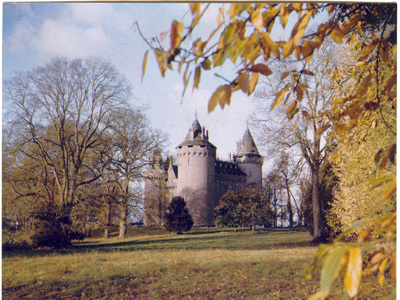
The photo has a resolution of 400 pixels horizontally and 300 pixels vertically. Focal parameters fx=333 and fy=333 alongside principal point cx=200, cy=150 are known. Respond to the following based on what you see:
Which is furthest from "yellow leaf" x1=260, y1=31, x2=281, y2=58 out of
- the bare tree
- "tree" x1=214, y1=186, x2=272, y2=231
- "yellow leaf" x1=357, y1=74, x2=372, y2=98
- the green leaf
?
"tree" x1=214, y1=186, x2=272, y2=231

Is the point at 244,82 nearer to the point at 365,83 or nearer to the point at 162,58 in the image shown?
the point at 162,58

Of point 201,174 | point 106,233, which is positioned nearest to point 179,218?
point 201,174

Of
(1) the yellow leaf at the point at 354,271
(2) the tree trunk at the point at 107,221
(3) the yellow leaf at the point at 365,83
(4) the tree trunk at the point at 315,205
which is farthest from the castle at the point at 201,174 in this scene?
→ (1) the yellow leaf at the point at 354,271

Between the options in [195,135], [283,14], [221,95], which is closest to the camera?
[221,95]

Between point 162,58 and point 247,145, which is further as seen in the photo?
point 247,145

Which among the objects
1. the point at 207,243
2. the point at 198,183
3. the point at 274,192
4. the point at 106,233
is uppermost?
the point at 198,183

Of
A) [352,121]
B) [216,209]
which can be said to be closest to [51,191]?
[216,209]

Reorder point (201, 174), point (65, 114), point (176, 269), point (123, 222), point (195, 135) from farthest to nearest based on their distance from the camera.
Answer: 1. point (123, 222)
2. point (201, 174)
3. point (65, 114)
4. point (176, 269)
5. point (195, 135)

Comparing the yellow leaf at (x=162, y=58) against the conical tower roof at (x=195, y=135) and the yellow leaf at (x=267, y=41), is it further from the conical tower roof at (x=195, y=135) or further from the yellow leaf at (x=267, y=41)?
the conical tower roof at (x=195, y=135)
